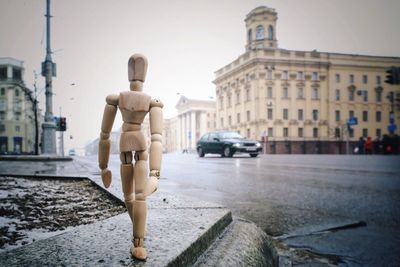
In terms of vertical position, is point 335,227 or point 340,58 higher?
point 340,58

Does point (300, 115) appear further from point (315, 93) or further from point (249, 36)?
point (249, 36)

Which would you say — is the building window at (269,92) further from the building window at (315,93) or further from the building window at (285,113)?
the building window at (315,93)

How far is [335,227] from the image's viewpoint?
9.45ft

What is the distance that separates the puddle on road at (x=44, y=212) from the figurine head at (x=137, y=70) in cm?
108

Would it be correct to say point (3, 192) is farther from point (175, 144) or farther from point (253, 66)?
point (175, 144)

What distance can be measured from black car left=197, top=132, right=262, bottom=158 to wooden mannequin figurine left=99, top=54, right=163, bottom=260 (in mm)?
18205

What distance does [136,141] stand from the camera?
1.44 meters

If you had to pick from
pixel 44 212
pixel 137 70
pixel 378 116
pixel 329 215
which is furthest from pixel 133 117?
pixel 378 116

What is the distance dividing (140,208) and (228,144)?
18574 millimetres

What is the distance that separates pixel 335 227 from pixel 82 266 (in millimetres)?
2450

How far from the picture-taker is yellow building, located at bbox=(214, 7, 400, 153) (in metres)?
51.0

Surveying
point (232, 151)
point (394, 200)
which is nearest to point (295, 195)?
point (394, 200)

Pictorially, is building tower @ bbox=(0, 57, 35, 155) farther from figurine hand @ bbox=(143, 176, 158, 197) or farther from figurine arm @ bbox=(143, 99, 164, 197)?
figurine hand @ bbox=(143, 176, 158, 197)

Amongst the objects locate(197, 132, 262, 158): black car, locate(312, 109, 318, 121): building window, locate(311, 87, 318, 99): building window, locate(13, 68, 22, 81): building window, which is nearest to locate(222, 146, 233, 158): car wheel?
locate(197, 132, 262, 158): black car
